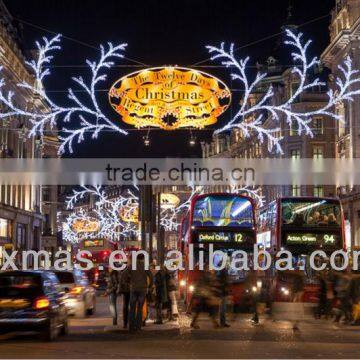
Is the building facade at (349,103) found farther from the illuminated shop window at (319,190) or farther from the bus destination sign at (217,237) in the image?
the bus destination sign at (217,237)

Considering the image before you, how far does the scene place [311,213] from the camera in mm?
26047

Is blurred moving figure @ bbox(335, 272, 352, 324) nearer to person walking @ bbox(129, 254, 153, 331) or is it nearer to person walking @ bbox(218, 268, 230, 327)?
person walking @ bbox(218, 268, 230, 327)

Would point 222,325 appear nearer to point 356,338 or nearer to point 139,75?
point 356,338

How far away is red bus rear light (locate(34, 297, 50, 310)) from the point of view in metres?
15.3

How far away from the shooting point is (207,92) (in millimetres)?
21297

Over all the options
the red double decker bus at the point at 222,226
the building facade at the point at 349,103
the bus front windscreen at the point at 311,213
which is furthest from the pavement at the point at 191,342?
the building facade at the point at 349,103

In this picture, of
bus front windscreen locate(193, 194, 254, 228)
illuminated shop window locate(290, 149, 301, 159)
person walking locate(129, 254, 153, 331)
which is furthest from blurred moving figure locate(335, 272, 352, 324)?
illuminated shop window locate(290, 149, 301, 159)

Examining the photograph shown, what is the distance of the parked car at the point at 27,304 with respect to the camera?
15.1 metres

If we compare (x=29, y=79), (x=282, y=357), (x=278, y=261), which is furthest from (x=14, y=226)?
(x=282, y=357)

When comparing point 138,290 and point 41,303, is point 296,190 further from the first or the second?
point 41,303

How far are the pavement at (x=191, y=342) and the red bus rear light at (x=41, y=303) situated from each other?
2.18 feet

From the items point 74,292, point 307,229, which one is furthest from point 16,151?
point 74,292

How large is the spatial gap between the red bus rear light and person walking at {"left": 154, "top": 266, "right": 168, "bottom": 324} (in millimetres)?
5541

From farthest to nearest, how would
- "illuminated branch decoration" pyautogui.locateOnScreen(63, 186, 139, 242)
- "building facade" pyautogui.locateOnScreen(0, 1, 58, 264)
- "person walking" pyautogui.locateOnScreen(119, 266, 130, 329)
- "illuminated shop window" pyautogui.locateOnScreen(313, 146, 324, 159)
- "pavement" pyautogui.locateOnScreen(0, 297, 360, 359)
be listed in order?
"illuminated shop window" pyautogui.locateOnScreen(313, 146, 324, 159)
"building facade" pyautogui.locateOnScreen(0, 1, 58, 264)
"illuminated branch decoration" pyautogui.locateOnScreen(63, 186, 139, 242)
"person walking" pyautogui.locateOnScreen(119, 266, 130, 329)
"pavement" pyautogui.locateOnScreen(0, 297, 360, 359)
